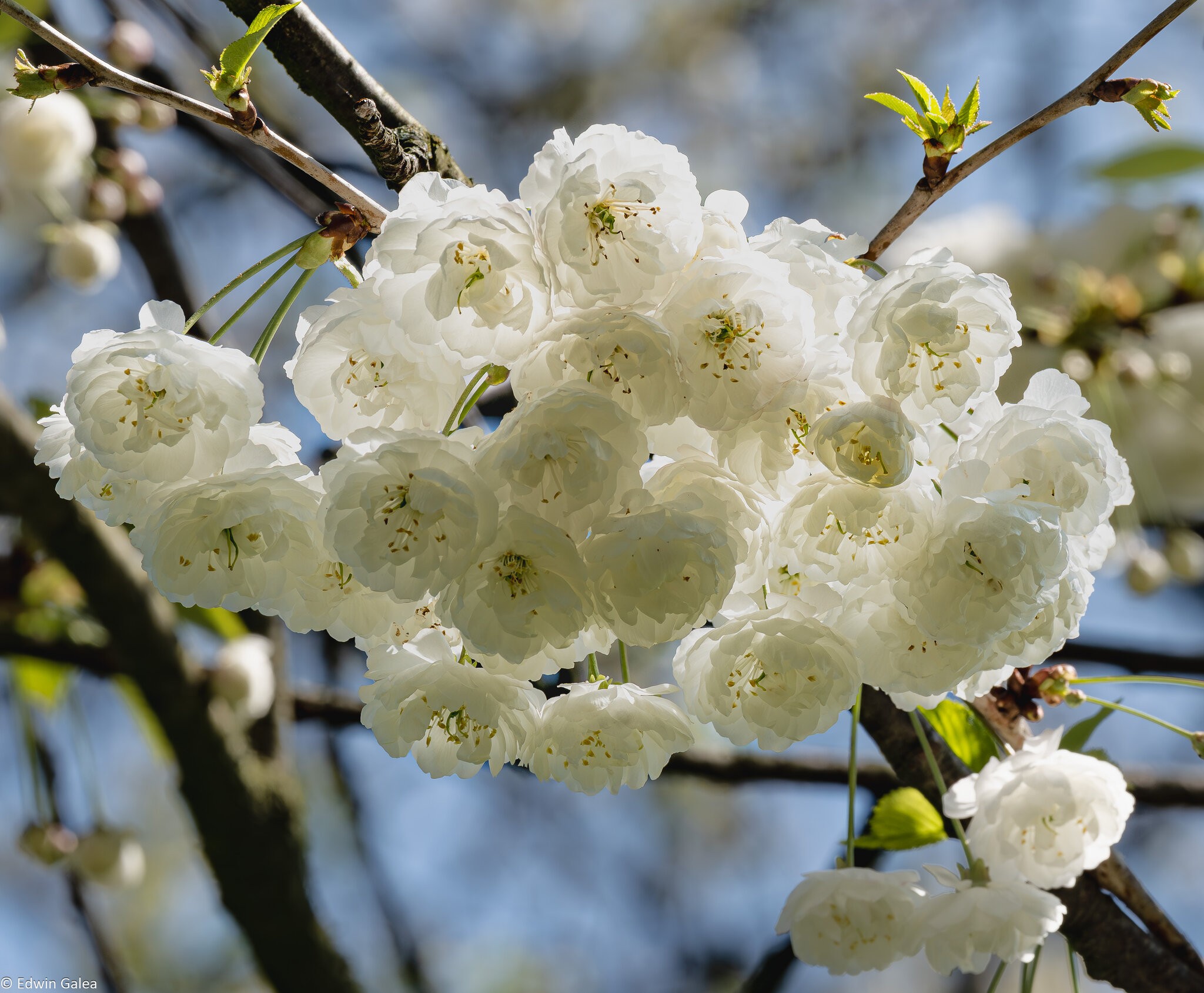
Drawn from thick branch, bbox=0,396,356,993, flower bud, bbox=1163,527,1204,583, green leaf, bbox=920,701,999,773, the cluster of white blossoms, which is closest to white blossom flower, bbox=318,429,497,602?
the cluster of white blossoms

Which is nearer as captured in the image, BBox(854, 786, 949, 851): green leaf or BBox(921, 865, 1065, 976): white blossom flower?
BBox(921, 865, 1065, 976): white blossom flower

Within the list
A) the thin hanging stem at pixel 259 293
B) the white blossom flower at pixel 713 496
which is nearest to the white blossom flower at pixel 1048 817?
the white blossom flower at pixel 713 496

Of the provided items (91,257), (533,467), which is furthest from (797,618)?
(91,257)

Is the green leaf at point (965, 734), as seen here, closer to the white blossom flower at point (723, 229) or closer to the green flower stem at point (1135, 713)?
the green flower stem at point (1135, 713)

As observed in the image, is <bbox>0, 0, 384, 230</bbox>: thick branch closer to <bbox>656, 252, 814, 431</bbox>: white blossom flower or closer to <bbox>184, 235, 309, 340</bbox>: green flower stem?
<bbox>184, 235, 309, 340</bbox>: green flower stem

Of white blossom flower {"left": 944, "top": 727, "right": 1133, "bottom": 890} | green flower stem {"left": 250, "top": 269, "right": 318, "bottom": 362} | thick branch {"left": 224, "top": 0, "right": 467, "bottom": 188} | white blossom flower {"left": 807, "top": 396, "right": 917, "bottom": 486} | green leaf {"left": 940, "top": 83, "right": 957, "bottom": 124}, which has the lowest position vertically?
white blossom flower {"left": 944, "top": 727, "right": 1133, "bottom": 890}

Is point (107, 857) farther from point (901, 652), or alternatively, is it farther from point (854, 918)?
point (901, 652)
